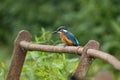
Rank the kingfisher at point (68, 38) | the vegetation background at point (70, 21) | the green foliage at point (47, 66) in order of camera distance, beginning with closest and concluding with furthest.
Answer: the kingfisher at point (68, 38)
the green foliage at point (47, 66)
the vegetation background at point (70, 21)

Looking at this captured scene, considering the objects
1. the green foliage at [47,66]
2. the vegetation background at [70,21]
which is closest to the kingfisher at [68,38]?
the green foliage at [47,66]

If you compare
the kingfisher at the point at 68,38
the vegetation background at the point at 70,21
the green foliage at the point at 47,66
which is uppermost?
the kingfisher at the point at 68,38

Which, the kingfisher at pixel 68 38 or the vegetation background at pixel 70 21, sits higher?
the kingfisher at pixel 68 38

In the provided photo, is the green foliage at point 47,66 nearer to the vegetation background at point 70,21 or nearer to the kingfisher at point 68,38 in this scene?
the kingfisher at point 68,38

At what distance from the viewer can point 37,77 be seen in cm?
307

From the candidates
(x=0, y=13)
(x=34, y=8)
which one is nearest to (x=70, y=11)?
(x=34, y=8)

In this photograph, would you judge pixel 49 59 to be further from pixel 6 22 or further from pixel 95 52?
pixel 6 22

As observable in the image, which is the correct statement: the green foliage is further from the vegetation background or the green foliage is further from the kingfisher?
the vegetation background

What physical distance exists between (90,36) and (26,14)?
4.94ft

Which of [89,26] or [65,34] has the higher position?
[65,34]

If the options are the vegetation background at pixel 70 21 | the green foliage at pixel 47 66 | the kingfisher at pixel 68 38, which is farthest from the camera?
the vegetation background at pixel 70 21

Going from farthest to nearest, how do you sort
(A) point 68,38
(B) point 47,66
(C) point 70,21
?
(C) point 70,21 → (B) point 47,66 → (A) point 68,38

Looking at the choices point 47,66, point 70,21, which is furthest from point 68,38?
point 70,21

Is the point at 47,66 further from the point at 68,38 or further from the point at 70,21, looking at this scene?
the point at 70,21
